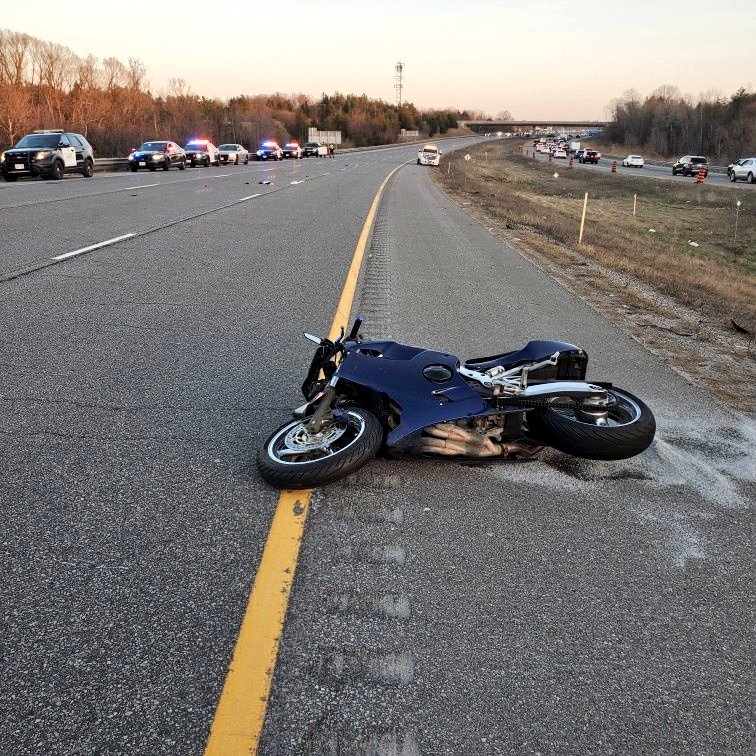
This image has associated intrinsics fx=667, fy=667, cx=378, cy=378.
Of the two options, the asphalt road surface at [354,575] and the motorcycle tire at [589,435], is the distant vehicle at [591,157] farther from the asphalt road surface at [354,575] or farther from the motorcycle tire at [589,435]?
the motorcycle tire at [589,435]

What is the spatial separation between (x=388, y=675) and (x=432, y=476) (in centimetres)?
156

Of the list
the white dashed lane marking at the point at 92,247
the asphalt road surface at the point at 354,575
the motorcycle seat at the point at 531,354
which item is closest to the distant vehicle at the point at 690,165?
the white dashed lane marking at the point at 92,247

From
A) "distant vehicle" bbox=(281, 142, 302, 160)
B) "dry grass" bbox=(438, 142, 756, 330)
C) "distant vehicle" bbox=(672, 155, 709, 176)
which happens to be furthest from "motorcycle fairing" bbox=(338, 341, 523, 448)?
"distant vehicle" bbox=(281, 142, 302, 160)

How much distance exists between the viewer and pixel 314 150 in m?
69.9

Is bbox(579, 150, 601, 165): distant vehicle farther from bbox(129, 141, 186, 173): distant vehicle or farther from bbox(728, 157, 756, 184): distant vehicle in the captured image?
bbox(129, 141, 186, 173): distant vehicle

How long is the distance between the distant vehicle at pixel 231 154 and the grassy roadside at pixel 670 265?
16.8m

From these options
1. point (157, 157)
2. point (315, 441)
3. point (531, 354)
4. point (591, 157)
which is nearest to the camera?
point (315, 441)

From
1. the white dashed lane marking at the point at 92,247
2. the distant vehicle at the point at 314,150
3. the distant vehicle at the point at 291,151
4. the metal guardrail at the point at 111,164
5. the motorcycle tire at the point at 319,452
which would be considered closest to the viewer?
the motorcycle tire at the point at 319,452

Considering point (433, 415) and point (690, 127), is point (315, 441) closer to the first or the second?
point (433, 415)

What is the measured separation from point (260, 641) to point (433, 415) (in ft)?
5.08

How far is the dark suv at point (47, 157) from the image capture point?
25.6 meters

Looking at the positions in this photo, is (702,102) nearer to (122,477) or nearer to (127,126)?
(127,126)

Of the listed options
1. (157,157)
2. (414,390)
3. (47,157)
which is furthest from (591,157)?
(414,390)

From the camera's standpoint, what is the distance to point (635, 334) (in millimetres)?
7402
